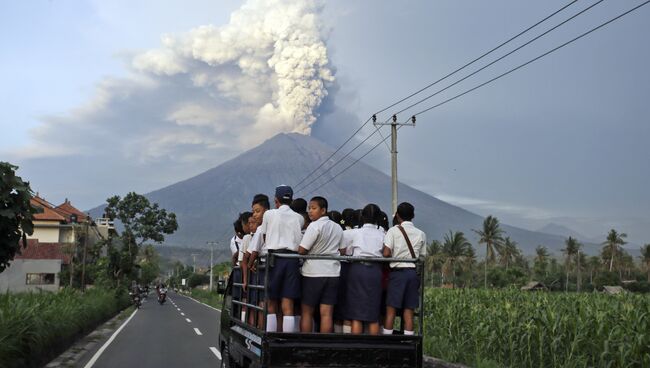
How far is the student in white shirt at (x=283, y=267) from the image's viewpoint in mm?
5586

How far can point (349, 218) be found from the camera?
698 cm

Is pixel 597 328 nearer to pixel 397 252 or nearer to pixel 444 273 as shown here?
pixel 397 252

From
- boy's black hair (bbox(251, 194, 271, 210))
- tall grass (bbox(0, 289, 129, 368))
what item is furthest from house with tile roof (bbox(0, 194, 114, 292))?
boy's black hair (bbox(251, 194, 271, 210))

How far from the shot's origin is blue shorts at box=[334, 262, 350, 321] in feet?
19.6

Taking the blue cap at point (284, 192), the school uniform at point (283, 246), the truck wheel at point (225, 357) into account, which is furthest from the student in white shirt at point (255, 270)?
the truck wheel at point (225, 357)

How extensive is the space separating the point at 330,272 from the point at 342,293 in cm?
41

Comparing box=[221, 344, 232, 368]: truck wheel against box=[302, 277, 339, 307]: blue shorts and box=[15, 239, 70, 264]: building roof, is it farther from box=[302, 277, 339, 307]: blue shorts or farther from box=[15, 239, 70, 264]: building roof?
box=[15, 239, 70, 264]: building roof

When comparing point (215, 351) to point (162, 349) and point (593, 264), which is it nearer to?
point (162, 349)

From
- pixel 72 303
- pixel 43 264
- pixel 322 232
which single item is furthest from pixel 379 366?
pixel 43 264

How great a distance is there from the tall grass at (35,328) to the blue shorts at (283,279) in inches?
191

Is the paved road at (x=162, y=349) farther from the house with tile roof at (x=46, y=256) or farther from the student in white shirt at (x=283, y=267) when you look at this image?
the house with tile roof at (x=46, y=256)

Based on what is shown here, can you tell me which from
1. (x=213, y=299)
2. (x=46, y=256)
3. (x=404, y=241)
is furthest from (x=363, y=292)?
(x=46, y=256)

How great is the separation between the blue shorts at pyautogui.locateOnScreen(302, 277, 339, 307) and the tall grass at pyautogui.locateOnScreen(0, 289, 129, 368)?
5.01 metres

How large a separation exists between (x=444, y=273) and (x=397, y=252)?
10022 centimetres
